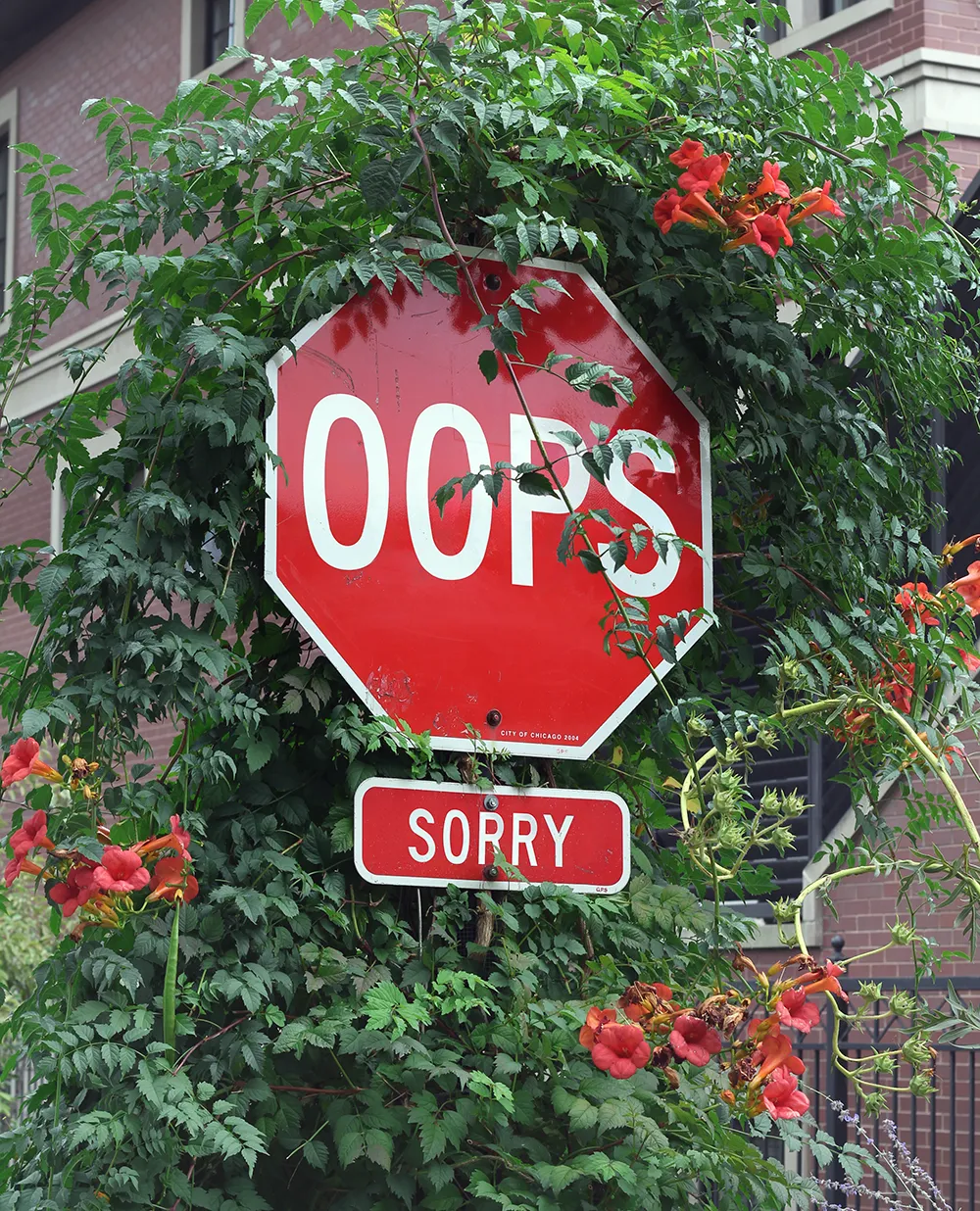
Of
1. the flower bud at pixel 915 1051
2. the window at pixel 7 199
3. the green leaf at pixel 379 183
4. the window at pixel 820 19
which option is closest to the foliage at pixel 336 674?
the green leaf at pixel 379 183

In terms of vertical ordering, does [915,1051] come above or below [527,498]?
below

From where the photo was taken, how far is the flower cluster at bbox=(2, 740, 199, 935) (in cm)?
235

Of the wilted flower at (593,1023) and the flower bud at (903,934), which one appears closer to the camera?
the wilted flower at (593,1023)

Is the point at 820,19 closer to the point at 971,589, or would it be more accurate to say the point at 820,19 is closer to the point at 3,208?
the point at 971,589

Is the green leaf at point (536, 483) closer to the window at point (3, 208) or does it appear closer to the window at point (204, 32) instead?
the window at point (204, 32)

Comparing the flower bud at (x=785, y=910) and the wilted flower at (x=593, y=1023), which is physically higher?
the flower bud at (x=785, y=910)

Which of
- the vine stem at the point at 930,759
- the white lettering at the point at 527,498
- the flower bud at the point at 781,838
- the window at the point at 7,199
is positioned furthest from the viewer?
the window at the point at 7,199

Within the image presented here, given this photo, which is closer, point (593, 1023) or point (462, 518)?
point (593, 1023)

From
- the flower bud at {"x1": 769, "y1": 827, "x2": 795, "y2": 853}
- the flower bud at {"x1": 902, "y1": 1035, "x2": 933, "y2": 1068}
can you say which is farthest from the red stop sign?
the flower bud at {"x1": 902, "y1": 1035, "x2": 933, "y2": 1068}

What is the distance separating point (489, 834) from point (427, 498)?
1.88ft

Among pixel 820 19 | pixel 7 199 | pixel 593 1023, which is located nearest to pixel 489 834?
pixel 593 1023

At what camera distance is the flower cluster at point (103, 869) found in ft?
7.72

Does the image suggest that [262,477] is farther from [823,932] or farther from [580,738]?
[823,932]

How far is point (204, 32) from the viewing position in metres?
14.0
